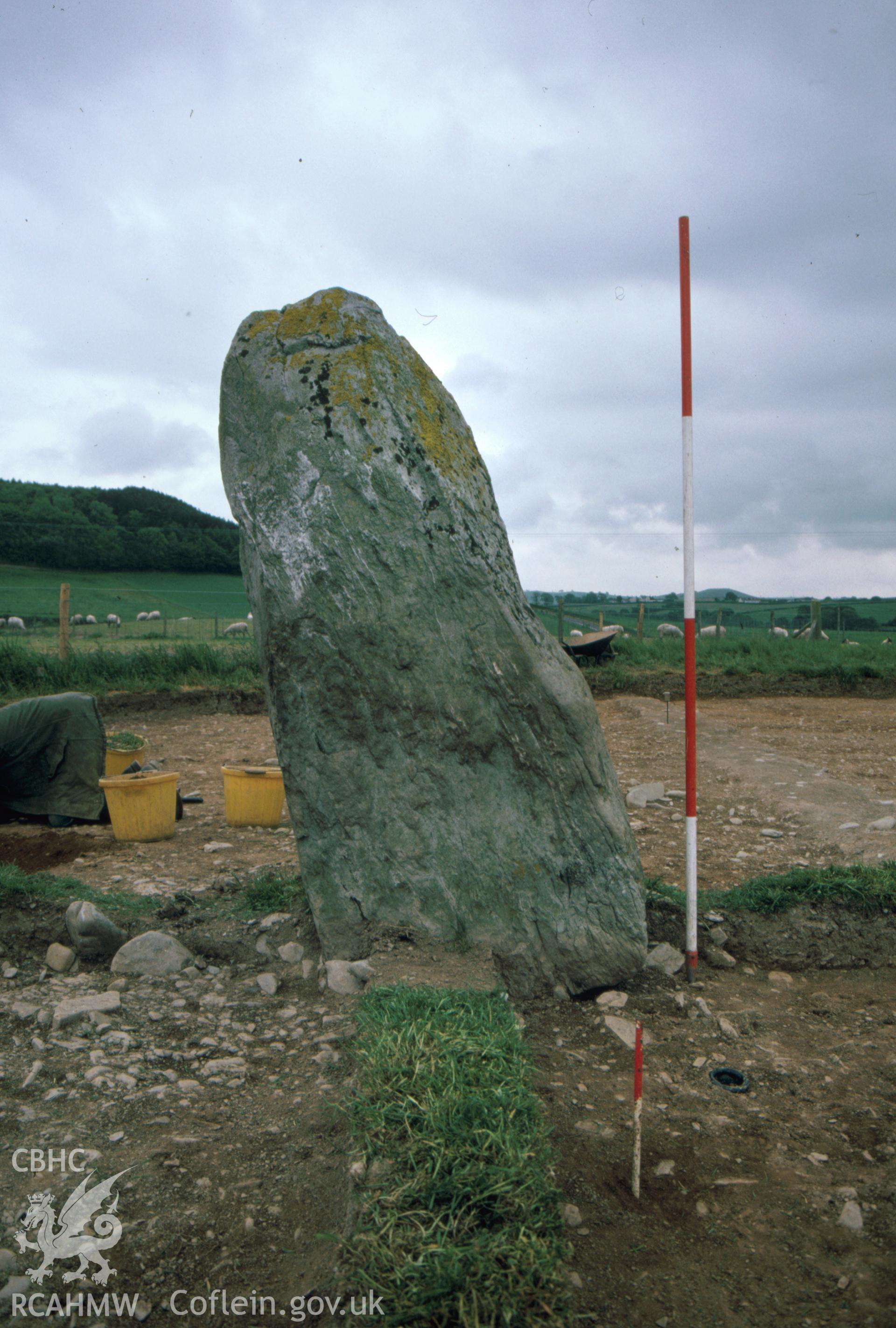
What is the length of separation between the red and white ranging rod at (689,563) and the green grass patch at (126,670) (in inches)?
329

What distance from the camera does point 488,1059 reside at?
2.68 m

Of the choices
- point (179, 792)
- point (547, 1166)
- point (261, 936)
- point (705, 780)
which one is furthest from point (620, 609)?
point (547, 1166)

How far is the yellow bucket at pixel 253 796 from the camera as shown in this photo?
→ 6484 millimetres

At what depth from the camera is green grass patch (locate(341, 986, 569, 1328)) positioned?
5.90ft

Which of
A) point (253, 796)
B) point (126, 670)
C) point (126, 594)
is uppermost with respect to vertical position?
point (126, 594)

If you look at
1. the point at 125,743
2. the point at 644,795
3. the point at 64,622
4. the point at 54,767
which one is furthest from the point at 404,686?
the point at 64,622

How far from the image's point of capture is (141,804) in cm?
611

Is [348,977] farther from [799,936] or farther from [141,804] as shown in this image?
[141,804]

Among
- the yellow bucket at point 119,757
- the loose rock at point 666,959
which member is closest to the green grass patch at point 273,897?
the loose rock at point 666,959

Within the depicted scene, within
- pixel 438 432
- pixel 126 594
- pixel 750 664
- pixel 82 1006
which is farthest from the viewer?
pixel 126 594

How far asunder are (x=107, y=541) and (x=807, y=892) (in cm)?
2182

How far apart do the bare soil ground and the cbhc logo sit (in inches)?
1.3

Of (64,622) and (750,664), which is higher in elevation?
(64,622)

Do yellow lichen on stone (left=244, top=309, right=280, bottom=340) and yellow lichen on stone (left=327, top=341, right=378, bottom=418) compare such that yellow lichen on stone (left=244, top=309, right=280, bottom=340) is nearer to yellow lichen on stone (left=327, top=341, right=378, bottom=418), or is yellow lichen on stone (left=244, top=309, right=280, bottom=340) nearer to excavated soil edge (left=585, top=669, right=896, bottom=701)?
yellow lichen on stone (left=327, top=341, right=378, bottom=418)
